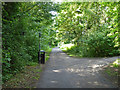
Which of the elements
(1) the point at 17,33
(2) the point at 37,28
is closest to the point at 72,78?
(1) the point at 17,33

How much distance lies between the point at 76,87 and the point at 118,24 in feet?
11.5

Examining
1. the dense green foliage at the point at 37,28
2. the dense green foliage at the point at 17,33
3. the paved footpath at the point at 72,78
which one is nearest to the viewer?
the paved footpath at the point at 72,78

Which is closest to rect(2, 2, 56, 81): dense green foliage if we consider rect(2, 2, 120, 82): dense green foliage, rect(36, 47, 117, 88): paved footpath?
rect(2, 2, 120, 82): dense green foliage

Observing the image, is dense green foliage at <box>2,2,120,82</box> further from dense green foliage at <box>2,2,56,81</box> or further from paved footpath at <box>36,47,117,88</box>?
paved footpath at <box>36,47,117,88</box>

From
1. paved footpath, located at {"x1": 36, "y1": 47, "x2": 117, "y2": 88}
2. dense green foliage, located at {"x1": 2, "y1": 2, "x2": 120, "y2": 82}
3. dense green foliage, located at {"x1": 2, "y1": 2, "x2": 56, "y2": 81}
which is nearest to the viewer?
paved footpath, located at {"x1": 36, "y1": 47, "x2": 117, "y2": 88}

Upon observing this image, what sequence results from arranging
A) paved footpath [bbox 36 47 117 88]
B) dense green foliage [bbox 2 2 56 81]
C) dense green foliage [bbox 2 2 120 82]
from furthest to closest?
dense green foliage [bbox 2 2 120 82], dense green foliage [bbox 2 2 56 81], paved footpath [bbox 36 47 117 88]

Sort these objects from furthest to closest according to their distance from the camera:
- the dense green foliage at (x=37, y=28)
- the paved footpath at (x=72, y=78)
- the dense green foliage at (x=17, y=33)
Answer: the dense green foliage at (x=37, y=28), the dense green foliage at (x=17, y=33), the paved footpath at (x=72, y=78)

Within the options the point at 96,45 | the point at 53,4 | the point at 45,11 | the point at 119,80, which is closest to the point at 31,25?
the point at 45,11

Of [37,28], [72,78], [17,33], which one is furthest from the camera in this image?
[37,28]

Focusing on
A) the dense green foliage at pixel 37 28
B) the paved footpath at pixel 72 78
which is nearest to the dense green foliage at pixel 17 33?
the dense green foliage at pixel 37 28

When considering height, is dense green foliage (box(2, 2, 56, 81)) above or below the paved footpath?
above

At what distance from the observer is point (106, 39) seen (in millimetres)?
15797

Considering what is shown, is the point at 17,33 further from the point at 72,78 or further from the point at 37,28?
the point at 37,28

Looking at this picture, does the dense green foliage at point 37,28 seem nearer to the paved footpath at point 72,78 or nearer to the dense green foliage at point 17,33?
the dense green foliage at point 17,33
